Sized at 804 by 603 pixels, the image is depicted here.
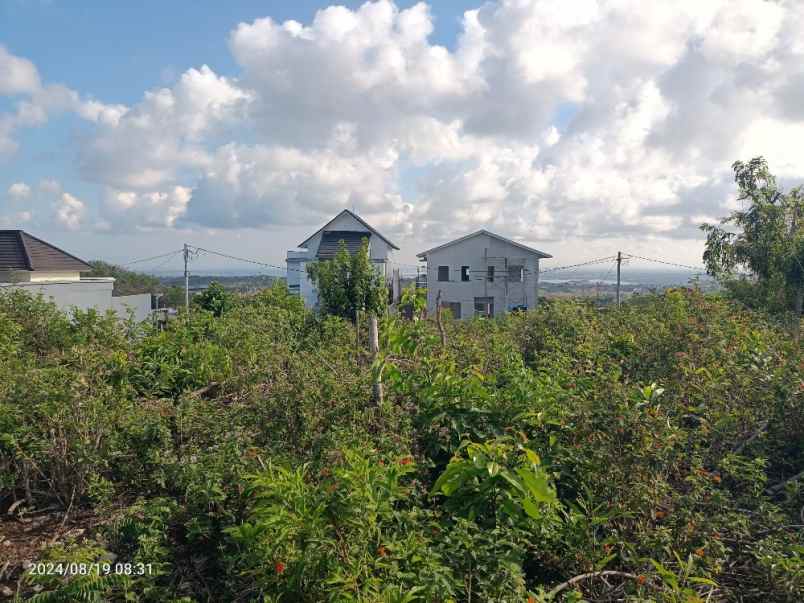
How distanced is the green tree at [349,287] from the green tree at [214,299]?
313 cm

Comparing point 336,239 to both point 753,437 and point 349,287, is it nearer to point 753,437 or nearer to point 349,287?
point 349,287

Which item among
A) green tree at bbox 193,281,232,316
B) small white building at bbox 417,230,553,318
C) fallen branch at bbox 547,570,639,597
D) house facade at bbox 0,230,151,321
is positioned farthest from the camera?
small white building at bbox 417,230,553,318

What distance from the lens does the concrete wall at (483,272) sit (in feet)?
90.3

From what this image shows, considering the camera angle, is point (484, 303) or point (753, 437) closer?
point (753, 437)

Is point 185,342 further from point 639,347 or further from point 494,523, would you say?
point 639,347

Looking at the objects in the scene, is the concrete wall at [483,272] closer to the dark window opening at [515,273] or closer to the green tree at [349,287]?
the dark window opening at [515,273]

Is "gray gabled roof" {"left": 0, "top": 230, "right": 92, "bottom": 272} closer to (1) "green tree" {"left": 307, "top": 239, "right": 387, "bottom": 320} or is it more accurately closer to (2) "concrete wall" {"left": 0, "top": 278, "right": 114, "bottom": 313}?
(2) "concrete wall" {"left": 0, "top": 278, "right": 114, "bottom": 313}

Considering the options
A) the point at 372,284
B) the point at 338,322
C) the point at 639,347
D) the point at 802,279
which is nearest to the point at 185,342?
the point at 338,322

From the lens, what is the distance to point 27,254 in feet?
56.3

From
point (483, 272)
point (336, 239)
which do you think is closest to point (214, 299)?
point (336, 239)

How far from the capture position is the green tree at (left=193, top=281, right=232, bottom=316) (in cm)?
1145

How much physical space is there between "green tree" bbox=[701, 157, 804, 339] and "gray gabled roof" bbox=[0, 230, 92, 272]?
66.6 ft

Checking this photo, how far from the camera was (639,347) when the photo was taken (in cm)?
578

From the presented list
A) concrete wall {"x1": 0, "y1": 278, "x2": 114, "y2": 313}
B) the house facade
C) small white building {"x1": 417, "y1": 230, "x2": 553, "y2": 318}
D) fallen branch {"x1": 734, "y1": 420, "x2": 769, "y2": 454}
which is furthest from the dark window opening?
fallen branch {"x1": 734, "y1": 420, "x2": 769, "y2": 454}
